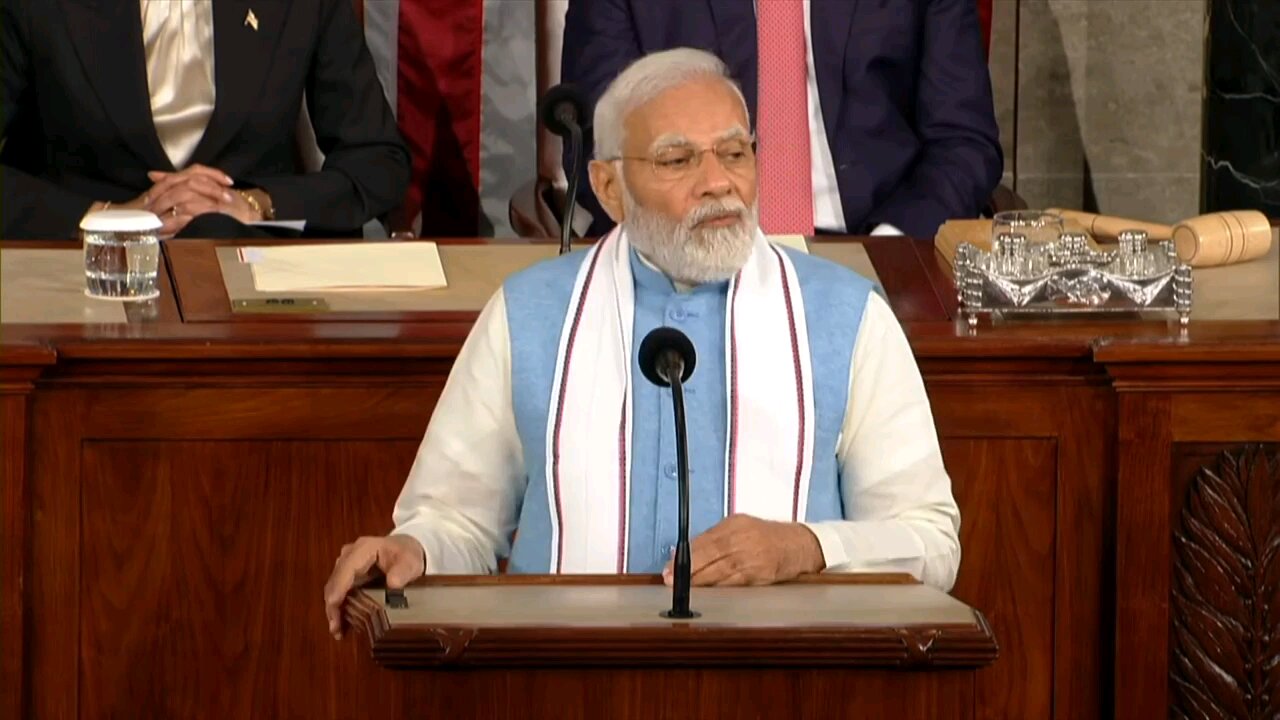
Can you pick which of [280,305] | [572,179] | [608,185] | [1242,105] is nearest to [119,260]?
[280,305]

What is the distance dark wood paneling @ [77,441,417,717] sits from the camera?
11.3 ft

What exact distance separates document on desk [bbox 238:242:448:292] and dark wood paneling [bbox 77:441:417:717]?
448mm

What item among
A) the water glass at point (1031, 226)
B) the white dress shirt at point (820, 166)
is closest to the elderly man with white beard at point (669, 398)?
the water glass at point (1031, 226)

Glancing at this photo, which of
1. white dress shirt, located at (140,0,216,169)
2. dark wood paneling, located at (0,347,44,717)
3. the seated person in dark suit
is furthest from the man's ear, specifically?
white dress shirt, located at (140,0,216,169)

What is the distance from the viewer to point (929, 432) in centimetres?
308

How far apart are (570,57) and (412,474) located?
2.13 metres

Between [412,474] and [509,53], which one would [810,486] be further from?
[509,53]

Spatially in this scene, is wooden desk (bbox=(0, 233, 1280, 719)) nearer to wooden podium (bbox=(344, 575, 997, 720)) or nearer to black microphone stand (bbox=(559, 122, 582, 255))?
black microphone stand (bbox=(559, 122, 582, 255))

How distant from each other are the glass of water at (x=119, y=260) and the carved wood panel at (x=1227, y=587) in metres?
1.57

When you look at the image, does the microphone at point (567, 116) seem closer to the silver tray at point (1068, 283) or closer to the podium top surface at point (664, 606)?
the silver tray at point (1068, 283)

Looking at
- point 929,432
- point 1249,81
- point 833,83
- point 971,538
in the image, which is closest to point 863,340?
point 929,432

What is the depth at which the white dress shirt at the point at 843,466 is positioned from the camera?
302 centimetres

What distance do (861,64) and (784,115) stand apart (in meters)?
0.19

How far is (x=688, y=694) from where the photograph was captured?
7.75 feet
